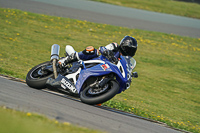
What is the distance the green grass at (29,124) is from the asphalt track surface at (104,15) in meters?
16.0

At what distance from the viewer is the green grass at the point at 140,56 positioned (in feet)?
27.0

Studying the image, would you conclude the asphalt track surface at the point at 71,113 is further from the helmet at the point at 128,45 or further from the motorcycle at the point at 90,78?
the helmet at the point at 128,45

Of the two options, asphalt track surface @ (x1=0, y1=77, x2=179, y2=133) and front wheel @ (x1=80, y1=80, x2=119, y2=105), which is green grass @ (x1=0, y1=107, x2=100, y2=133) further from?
front wheel @ (x1=80, y1=80, x2=119, y2=105)

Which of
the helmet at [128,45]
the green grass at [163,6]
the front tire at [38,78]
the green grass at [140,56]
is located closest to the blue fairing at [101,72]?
the helmet at [128,45]

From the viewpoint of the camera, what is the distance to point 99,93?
226 inches

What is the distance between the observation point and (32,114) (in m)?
3.87

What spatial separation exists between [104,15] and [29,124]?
62.1 ft

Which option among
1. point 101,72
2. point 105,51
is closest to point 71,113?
point 101,72

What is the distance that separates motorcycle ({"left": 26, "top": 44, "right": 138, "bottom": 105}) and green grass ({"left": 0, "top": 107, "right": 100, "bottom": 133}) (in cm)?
189

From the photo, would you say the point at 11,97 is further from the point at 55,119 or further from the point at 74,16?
the point at 74,16

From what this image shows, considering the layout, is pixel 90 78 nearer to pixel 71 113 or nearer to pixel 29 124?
pixel 71 113

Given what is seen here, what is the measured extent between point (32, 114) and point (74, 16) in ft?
53.2

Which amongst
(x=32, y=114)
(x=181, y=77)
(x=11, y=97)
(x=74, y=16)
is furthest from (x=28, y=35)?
(x=32, y=114)

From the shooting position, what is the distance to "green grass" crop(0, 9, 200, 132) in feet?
27.0
